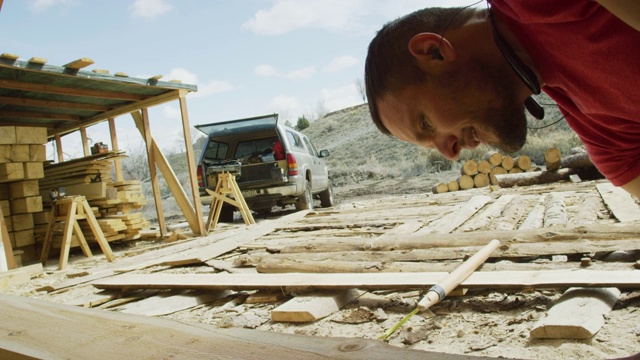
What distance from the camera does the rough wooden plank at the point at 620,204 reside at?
433 centimetres

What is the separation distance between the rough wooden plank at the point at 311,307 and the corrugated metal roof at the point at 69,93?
4.97 metres

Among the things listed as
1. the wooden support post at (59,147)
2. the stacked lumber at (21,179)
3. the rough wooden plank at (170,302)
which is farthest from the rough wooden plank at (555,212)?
the wooden support post at (59,147)

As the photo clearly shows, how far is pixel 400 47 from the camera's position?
1.57 metres

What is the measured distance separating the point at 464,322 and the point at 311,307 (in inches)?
32.5

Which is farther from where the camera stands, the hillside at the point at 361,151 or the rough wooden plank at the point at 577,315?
the hillside at the point at 361,151

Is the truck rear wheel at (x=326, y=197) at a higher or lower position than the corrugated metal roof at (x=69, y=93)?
lower

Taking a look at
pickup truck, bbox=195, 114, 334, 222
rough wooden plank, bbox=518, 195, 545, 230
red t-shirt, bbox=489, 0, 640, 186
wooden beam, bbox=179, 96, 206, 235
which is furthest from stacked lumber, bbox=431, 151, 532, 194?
red t-shirt, bbox=489, 0, 640, 186

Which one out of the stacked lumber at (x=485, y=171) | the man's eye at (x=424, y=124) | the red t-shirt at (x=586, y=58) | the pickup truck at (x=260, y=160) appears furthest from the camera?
the stacked lumber at (x=485, y=171)

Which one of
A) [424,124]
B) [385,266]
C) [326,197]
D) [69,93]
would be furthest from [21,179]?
[424,124]

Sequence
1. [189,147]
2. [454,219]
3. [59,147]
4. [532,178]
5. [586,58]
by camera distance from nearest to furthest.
Result: [586,58] → [454,219] → [189,147] → [532,178] → [59,147]

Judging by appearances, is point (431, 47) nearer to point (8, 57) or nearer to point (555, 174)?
point (8, 57)

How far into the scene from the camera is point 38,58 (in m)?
5.95

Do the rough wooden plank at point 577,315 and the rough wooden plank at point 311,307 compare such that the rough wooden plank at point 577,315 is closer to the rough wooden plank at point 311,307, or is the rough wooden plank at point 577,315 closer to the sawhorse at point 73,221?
the rough wooden plank at point 311,307

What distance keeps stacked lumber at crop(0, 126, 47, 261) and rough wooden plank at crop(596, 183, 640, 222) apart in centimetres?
732
